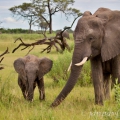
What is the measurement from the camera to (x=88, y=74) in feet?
29.0

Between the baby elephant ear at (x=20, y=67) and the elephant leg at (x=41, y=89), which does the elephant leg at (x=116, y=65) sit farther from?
the baby elephant ear at (x=20, y=67)

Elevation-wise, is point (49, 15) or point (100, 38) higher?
point (49, 15)

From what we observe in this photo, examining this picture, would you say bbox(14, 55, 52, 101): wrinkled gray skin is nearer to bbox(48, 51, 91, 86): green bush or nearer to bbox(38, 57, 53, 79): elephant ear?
bbox(38, 57, 53, 79): elephant ear

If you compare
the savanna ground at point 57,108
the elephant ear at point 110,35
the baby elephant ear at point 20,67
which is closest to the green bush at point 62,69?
the savanna ground at point 57,108

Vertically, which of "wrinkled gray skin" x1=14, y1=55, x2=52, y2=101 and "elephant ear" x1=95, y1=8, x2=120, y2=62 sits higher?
"elephant ear" x1=95, y1=8, x2=120, y2=62

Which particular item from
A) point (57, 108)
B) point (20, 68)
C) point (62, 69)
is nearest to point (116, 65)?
point (57, 108)

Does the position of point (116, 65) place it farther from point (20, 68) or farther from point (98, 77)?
point (20, 68)

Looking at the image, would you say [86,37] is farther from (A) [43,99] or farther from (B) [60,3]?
(B) [60,3]

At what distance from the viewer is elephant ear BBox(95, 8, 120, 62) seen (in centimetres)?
584

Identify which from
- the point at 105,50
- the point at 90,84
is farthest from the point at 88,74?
the point at 105,50

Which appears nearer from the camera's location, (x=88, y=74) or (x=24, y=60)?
(x=24, y=60)

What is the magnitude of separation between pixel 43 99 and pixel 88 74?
2.27 metres

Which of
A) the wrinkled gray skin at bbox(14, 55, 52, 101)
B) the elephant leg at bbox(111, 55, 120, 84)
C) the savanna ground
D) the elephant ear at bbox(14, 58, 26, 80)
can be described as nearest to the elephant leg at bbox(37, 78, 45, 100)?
the wrinkled gray skin at bbox(14, 55, 52, 101)

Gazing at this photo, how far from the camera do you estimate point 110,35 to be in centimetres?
589
